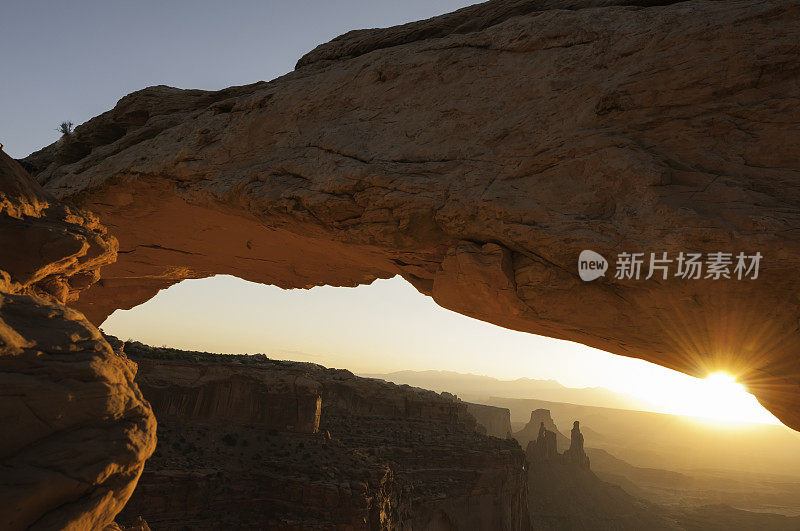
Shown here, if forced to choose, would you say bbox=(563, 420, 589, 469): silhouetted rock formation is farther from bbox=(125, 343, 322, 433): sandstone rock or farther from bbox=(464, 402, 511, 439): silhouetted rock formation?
bbox=(125, 343, 322, 433): sandstone rock

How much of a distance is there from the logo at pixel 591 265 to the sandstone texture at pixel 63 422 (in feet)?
21.2

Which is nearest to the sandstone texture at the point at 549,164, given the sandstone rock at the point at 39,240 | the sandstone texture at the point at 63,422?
the sandstone rock at the point at 39,240

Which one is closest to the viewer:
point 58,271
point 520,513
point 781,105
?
point 781,105

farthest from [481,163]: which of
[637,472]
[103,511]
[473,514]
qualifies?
[637,472]

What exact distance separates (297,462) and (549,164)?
29.5 m

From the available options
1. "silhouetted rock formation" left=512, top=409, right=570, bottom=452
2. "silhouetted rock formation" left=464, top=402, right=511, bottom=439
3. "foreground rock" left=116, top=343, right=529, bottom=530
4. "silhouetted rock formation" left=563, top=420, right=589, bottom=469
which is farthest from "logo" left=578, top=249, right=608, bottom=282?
"silhouetted rock formation" left=512, top=409, right=570, bottom=452

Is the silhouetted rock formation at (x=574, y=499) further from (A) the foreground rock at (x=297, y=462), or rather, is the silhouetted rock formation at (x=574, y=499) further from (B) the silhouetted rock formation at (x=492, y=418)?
(B) the silhouetted rock formation at (x=492, y=418)

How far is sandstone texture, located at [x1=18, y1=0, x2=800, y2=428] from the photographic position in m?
6.85

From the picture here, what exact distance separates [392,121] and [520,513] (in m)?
44.8

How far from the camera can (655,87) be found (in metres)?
7.43

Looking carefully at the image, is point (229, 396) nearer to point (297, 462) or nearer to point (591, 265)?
point (297, 462)

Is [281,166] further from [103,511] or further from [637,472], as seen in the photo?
[637,472]

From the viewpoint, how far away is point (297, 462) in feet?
103

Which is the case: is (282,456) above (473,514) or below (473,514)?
above
